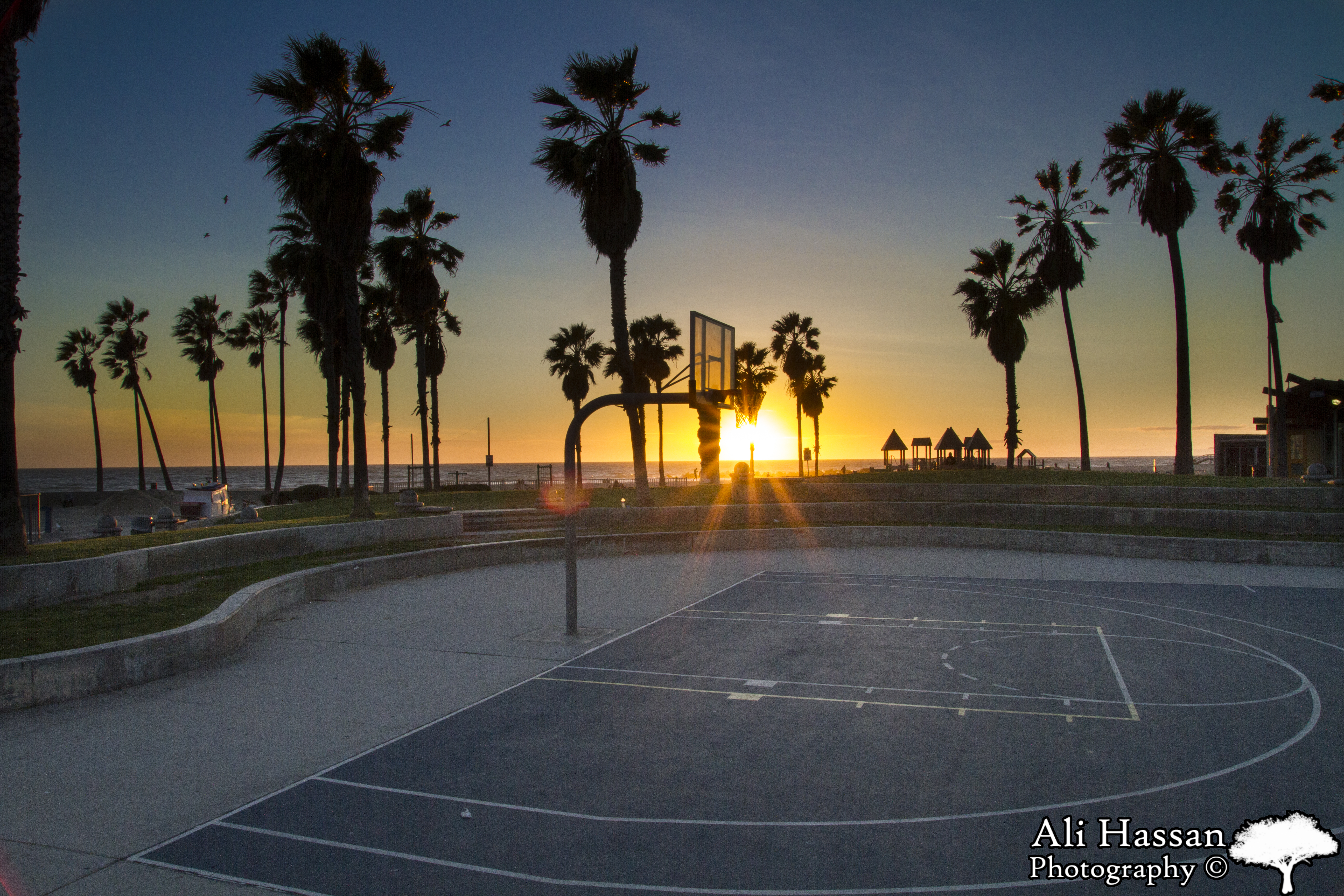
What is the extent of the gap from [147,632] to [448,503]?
887 inches

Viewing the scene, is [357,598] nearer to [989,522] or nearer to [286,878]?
[286,878]

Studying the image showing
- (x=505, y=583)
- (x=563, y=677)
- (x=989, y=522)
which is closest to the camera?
(x=563, y=677)

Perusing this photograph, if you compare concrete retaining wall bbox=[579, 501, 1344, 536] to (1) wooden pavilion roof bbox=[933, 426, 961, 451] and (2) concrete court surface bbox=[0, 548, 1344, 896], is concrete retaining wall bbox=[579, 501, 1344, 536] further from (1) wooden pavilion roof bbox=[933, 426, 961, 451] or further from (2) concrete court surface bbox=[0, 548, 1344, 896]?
(1) wooden pavilion roof bbox=[933, 426, 961, 451]

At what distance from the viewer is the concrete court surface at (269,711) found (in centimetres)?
501

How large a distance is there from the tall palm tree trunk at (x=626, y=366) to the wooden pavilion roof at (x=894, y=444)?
32.8m

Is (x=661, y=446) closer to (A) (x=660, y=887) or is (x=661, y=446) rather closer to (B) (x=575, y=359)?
(B) (x=575, y=359)

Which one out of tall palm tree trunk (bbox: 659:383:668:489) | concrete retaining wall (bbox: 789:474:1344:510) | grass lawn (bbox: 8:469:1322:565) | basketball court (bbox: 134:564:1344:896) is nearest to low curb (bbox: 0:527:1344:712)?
basketball court (bbox: 134:564:1344:896)

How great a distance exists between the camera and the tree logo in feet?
15.6

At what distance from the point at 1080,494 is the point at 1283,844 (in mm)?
24488

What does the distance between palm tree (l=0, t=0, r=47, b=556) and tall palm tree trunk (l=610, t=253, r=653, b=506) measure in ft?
48.7

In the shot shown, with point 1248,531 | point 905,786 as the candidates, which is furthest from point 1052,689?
point 1248,531

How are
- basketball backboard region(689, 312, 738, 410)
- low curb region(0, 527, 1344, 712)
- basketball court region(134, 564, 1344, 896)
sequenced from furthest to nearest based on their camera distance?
basketball backboard region(689, 312, 738, 410), low curb region(0, 527, 1344, 712), basketball court region(134, 564, 1344, 896)

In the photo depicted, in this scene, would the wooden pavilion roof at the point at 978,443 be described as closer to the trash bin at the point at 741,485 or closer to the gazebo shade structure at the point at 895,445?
the gazebo shade structure at the point at 895,445

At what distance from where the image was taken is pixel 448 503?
3177cm
